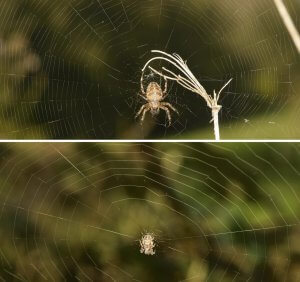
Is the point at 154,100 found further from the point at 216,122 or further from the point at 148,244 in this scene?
the point at 148,244

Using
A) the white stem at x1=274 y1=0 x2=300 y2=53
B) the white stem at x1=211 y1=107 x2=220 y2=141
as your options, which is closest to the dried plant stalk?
the white stem at x1=211 y1=107 x2=220 y2=141

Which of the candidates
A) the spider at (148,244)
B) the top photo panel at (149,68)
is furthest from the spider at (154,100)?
the spider at (148,244)

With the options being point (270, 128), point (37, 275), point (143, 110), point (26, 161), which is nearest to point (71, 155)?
point (26, 161)

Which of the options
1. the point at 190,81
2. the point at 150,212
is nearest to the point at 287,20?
the point at 190,81

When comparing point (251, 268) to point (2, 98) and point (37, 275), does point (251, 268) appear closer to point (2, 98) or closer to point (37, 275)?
point (37, 275)

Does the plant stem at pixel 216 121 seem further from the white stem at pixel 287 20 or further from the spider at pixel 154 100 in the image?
the white stem at pixel 287 20

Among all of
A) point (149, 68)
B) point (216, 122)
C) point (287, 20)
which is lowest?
point (216, 122)

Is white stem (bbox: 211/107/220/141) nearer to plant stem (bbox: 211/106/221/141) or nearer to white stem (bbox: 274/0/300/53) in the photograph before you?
plant stem (bbox: 211/106/221/141)

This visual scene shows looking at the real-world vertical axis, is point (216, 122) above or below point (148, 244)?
above
